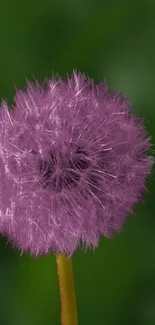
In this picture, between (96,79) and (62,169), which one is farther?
(96,79)

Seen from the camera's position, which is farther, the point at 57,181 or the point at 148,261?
the point at 148,261

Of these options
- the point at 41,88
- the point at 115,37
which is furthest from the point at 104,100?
the point at 115,37

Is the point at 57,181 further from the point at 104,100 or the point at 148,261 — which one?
the point at 148,261

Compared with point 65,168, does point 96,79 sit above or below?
above

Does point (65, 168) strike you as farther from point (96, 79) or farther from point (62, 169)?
point (96, 79)

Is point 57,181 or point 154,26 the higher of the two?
point 154,26

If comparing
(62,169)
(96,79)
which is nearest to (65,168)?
(62,169)

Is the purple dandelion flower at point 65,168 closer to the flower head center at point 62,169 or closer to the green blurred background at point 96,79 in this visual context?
the flower head center at point 62,169
